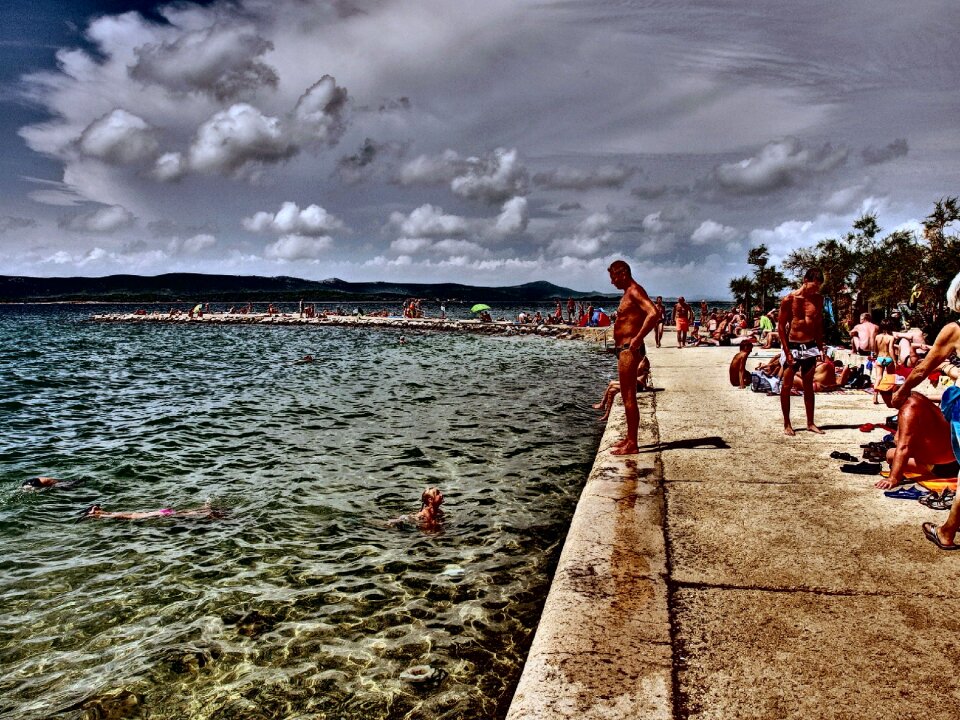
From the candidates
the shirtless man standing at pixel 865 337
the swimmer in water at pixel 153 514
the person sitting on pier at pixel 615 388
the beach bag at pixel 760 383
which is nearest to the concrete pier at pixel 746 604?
the swimmer in water at pixel 153 514

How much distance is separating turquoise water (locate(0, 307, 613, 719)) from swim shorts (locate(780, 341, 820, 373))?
328cm

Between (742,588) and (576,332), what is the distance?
3636 cm

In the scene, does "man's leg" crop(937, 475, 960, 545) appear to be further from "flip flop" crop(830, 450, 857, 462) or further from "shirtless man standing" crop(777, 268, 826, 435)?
"shirtless man standing" crop(777, 268, 826, 435)

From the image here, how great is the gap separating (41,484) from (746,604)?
9473 mm

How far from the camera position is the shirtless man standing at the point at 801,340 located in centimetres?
729

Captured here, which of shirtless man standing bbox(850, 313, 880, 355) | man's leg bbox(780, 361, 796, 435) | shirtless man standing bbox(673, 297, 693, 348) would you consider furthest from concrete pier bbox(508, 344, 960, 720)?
shirtless man standing bbox(673, 297, 693, 348)

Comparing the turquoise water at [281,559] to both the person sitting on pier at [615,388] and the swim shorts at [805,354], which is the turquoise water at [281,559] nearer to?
the person sitting on pier at [615,388]

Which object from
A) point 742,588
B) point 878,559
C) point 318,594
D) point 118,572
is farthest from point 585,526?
point 118,572

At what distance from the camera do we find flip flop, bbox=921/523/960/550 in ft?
12.6

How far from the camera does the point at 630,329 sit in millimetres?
6898

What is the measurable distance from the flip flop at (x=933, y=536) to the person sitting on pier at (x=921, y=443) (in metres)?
1.15

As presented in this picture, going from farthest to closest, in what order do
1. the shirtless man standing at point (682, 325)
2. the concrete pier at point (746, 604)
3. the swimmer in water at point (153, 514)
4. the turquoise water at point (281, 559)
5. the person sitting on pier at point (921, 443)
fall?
the shirtless man standing at point (682, 325), the swimmer in water at point (153, 514), the person sitting on pier at point (921, 443), the turquoise water at point (281, 559), the concrete pier at point (746, 604)

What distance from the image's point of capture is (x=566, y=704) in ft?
8.34

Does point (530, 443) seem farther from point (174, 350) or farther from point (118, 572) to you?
point (174, 350)
